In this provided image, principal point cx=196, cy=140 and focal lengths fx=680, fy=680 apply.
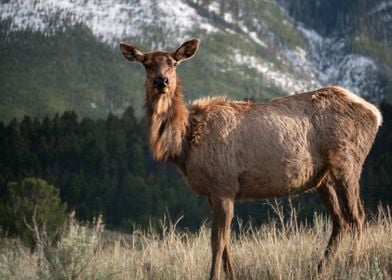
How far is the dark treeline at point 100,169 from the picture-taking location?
84812 mm

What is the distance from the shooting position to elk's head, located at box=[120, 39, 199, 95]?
8.08 meters

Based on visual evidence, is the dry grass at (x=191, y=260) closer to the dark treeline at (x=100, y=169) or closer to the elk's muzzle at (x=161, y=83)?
the elk's muzzle at (x=161, y=83)

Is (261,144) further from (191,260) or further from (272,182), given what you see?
(191,260)

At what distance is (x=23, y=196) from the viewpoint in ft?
192

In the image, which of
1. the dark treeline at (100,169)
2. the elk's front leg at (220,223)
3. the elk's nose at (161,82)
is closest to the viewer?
the elk's front leg at (220,223)

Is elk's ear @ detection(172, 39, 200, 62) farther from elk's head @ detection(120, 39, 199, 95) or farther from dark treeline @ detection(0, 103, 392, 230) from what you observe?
dark treeline @ detection(0, 103, 392, 230)

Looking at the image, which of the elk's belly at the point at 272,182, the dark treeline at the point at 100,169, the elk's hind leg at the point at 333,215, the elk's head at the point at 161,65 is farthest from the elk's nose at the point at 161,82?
the dark treeline at the point at 100,169

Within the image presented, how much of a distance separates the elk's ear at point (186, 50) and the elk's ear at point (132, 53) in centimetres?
43

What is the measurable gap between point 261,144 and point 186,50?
1646 mm

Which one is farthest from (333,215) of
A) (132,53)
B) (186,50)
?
(132,53)

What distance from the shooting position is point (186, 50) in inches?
341

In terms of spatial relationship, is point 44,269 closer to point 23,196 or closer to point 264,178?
point 264,178

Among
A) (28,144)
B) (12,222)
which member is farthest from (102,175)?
(12,222)

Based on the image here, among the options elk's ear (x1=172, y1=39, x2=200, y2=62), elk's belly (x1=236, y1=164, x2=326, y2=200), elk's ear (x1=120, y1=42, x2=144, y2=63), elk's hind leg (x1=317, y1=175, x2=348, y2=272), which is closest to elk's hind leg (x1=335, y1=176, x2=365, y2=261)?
elk's hind leg (x1=317, y1=175, x2=348, y2=272)
